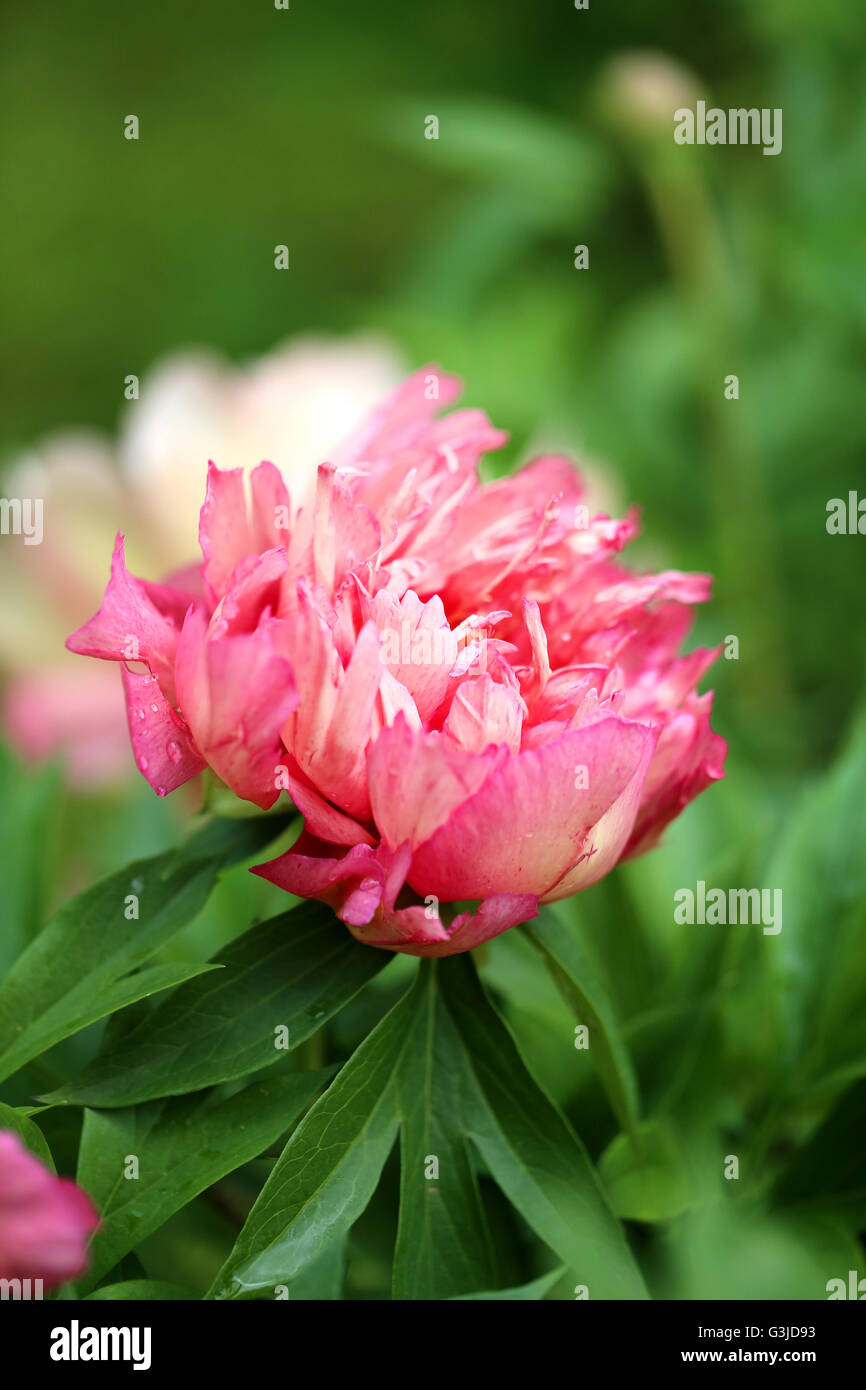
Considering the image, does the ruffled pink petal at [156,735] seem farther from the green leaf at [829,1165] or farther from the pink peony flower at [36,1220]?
the green leaf at [829,1165]

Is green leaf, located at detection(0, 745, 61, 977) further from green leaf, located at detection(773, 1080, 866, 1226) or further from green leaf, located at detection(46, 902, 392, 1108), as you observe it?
green leaf, located at detection(773, 1080, 866, 1226)

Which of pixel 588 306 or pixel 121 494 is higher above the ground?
pixel 588 306

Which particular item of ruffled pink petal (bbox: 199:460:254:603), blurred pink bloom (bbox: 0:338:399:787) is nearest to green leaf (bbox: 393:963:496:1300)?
ruffled pink petal (bbox: 199:460:254:603)

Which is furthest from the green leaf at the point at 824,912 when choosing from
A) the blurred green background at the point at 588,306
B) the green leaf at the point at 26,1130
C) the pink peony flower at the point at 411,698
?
the green leaf at the point at 26,1130

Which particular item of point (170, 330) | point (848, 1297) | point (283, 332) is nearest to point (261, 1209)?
point (848, 1297)

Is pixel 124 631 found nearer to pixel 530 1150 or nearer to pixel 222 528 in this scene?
pixel 222 528

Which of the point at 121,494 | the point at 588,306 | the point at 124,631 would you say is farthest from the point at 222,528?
the point at 588,306

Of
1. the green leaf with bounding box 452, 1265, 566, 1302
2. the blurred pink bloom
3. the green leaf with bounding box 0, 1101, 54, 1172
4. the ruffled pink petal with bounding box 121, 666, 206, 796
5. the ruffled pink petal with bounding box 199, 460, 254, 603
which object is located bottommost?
the green leaf with bounding box 452, 1265, 566, 1302
